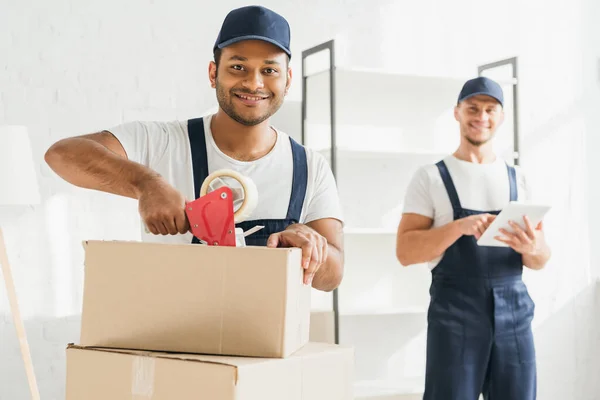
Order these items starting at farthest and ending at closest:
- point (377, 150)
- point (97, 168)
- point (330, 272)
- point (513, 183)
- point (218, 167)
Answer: point (377, 150)
point (513, 183)
point (218, 167)
point (330, 272)
point (97, 168)

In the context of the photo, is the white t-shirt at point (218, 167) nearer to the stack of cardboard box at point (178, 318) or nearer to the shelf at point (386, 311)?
the stack of cardboard box at point (178, 318)

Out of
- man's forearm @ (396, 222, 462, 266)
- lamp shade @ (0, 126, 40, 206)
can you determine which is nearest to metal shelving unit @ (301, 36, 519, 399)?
man's forearm @ (396, 222, 462, 266)

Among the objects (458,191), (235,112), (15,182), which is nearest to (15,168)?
(15,182)

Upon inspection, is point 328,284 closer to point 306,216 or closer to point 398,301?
point 306,216

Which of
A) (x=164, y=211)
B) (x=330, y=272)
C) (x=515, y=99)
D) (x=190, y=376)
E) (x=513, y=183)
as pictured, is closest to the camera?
(x=190, y=376)

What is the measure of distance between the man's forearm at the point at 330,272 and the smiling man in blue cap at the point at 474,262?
1.09 m

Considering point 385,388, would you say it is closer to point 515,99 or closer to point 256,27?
point 515,99

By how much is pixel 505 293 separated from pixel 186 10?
1.68m

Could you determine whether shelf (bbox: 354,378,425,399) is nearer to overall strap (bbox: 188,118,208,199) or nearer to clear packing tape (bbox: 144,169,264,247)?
overall strap (bbox: 188,118,208,199)

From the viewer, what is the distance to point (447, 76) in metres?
3.32

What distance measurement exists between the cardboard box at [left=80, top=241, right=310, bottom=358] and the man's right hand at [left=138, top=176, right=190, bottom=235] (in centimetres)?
4

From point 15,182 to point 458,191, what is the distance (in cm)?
145

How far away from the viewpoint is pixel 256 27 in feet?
4.57

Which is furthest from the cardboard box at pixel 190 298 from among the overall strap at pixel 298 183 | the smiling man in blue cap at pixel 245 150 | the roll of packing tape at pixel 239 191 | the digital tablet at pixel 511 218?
the digital tablet at pixel 511 218
